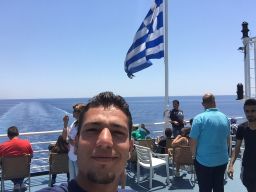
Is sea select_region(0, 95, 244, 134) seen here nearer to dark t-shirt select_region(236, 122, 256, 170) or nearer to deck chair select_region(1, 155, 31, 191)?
deck chair select_region(1, 155, 31, 191)

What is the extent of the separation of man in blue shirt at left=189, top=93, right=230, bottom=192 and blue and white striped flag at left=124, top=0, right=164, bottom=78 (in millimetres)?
4008

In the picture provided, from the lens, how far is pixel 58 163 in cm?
562

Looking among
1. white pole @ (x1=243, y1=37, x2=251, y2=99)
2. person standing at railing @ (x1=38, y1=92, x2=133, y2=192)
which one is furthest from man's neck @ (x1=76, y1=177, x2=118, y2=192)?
white pole @ (x1=243, y1=37, x2=251, y2=99)

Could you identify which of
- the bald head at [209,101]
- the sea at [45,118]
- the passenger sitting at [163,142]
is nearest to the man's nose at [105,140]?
the bald head at [209,101]

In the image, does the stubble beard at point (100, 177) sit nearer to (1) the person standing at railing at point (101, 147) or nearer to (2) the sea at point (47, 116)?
(1) the person standing at railing at point (101, 147)

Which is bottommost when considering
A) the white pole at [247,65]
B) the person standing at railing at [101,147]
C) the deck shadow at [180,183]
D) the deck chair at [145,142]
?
the deck shadow at [180,183]

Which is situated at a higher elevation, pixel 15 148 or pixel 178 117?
pixel 178 117

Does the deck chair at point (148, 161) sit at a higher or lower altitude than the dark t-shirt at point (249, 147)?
lower

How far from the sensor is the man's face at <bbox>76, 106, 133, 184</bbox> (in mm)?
990

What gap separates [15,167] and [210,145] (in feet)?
9.49

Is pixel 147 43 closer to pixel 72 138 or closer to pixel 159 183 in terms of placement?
pixel 159 183

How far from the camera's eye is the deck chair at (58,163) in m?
5.58

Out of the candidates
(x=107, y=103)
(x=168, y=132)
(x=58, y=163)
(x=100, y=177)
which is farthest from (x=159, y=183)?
(x=100, y=177)

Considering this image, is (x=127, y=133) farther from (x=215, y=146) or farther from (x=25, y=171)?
(x=25, y=171)
